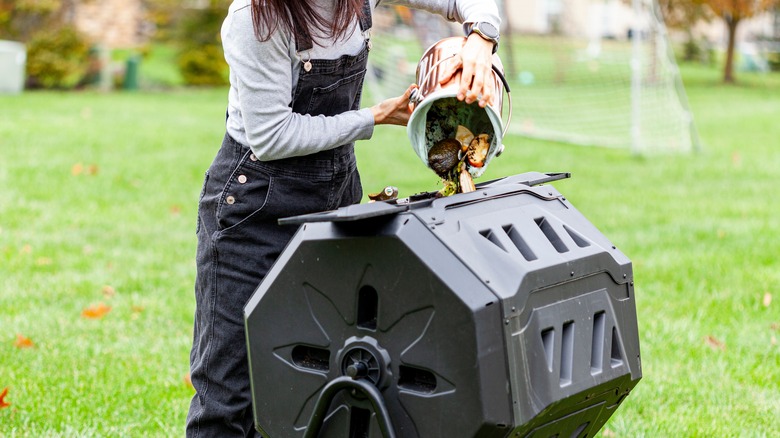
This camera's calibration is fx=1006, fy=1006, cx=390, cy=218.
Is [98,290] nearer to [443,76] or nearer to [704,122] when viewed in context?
[443,76]

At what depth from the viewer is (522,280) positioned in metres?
1.88

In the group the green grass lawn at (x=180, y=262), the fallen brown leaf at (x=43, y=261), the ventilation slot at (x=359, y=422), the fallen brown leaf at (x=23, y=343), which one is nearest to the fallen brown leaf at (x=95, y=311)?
the green grass lawn at (x=180, y=262)

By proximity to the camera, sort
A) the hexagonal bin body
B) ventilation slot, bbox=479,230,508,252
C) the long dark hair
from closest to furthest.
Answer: the hexagonal bin body, ventilation slot, bbox=479,230,508,252, the long dark hair

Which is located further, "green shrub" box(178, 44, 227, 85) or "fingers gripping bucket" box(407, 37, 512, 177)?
"green shrub" box(178, 44, 227, 85)

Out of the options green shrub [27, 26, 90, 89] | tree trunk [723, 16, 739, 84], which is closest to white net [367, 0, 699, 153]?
green shrub [27, 26, 90, 89]

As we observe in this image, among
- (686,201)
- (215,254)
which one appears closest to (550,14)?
(686,201)

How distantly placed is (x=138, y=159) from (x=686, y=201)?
4.58 meters

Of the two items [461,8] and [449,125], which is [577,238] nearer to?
[449,125]

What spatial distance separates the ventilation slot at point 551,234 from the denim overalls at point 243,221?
1.96ft

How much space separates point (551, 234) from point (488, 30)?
0.51 meters

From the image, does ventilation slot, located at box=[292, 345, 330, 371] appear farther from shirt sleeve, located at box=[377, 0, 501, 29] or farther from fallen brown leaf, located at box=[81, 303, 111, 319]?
fallen brown leaf, located at box=[81, 303, 111, 319]

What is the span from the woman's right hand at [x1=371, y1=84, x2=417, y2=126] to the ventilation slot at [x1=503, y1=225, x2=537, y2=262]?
43 centimetres

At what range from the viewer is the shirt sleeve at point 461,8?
2.43 meters

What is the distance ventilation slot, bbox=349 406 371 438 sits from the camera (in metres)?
2.04
